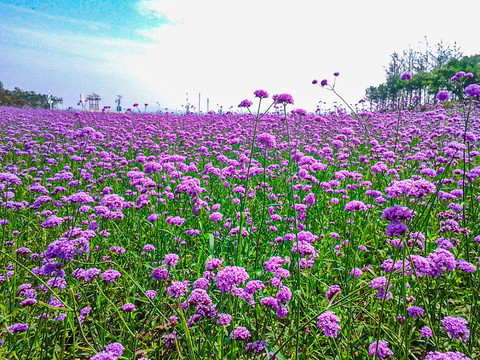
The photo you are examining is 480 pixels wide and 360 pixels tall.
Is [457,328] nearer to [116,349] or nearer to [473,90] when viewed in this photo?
[116,349]

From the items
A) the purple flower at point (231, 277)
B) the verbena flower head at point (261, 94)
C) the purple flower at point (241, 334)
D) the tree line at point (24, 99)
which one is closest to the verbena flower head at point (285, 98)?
the verbena flower head at point (261, 94)

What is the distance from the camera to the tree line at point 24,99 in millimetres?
44656

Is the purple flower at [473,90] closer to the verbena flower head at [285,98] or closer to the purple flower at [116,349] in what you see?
the verbena flower head at [285,98]

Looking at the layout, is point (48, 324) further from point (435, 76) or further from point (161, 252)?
point (435, 76)

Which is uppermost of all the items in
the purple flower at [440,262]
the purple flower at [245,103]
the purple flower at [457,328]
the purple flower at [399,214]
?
the purple flower at [245,103]

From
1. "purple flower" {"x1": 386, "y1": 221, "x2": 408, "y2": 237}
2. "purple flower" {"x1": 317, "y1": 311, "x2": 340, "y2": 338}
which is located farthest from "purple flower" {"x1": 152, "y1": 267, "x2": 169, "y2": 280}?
"purple flower" {"x1": 386, "y1": 221, "x2": 408, "y2": 237}

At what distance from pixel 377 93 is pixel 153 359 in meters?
51.0

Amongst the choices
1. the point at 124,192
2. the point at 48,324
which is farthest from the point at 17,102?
the point at 48,324

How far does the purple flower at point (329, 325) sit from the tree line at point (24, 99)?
2122 inches

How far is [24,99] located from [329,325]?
6177cm

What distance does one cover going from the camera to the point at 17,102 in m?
46.0

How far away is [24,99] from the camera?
4894 cm

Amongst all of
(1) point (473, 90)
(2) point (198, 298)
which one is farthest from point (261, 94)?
(1) point (473, 90)

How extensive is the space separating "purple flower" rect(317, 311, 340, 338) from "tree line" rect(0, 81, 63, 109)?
177ft
